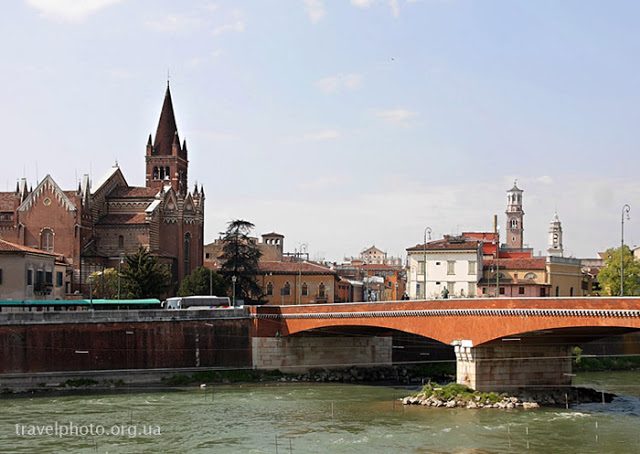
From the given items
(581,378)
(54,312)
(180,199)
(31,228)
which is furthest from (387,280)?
(54,312)

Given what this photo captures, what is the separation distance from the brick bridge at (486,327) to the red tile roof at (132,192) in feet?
115

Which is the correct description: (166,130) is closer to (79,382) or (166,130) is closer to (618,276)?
(618,276)

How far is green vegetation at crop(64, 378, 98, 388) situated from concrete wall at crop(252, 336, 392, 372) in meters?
9.88

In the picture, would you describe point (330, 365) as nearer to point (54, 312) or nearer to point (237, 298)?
point (54, 312)

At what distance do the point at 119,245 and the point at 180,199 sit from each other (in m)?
8.10

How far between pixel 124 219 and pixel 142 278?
1985 centimetres

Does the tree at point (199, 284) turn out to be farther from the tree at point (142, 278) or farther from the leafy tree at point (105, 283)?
the tree at point (142, 278)

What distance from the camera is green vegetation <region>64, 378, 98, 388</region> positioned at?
2174 inches

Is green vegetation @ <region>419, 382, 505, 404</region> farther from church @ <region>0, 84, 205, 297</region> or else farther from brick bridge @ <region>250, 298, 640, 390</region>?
church @ <region>0, 84, 205, 297</region>

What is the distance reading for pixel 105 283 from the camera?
79.2m

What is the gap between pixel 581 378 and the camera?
6188cm

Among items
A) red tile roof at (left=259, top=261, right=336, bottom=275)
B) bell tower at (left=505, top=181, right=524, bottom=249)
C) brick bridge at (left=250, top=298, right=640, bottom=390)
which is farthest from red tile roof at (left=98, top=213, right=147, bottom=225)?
bell tower at (left=505, top=181, right=524, bottom=249)

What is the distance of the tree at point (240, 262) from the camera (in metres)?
85.3

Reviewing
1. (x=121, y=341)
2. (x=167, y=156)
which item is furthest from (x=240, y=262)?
(x=121, y=341)
